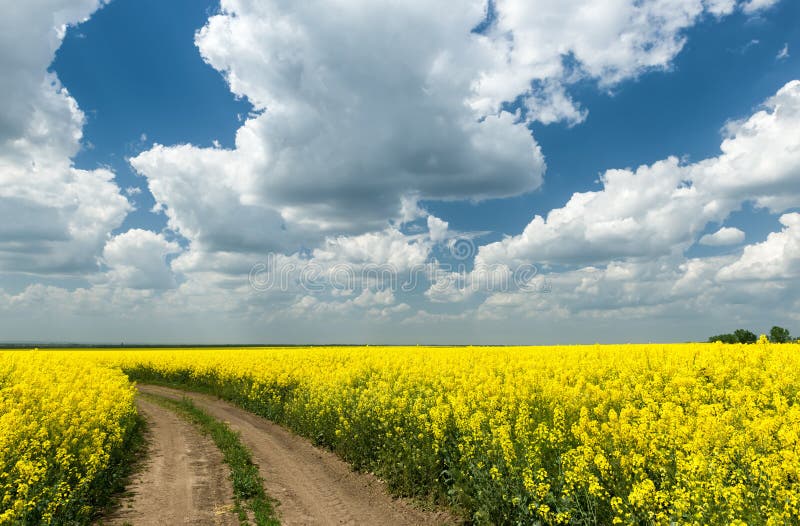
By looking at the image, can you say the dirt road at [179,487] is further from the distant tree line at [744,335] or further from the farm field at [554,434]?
the distant tree line at [744,335]

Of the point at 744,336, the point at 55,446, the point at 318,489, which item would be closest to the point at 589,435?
the point at 318,489

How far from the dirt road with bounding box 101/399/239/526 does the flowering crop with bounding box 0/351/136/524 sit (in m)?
0.94

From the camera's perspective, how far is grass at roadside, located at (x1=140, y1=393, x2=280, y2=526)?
35.8 feet

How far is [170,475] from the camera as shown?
535 inches

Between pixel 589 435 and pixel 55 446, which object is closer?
pixel 589 435

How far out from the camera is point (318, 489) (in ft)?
42.9

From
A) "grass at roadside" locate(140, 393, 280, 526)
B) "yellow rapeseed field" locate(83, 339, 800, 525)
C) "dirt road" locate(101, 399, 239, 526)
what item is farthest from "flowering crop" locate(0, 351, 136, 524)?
"yellow rapeseed field" locate(83, 339, 800, 525)

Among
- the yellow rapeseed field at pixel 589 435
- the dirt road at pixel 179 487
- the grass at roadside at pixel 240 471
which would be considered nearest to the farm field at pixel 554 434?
the yellow rapeseed field at pixel 589 435

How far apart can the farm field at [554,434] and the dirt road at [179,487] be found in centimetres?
137

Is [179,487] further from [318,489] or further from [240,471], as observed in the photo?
[318,489]

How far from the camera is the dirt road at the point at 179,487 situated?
10.6 metres

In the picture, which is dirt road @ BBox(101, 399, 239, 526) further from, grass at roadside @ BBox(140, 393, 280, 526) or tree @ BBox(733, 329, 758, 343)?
tree @ BBox(733, 329, 758, 343)

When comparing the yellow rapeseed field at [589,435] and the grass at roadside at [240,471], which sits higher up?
the yellow rapeseed field at [589,435]

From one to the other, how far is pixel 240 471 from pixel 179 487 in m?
1.64
